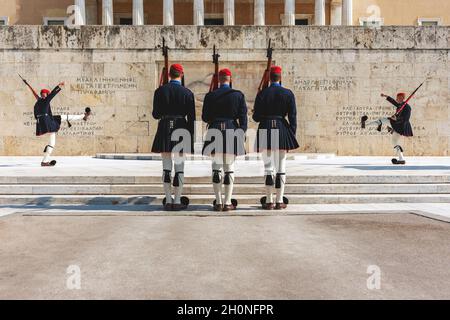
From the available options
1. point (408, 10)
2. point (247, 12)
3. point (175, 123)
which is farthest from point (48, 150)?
point (408, 10)

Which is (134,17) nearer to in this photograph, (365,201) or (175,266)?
(365,201)

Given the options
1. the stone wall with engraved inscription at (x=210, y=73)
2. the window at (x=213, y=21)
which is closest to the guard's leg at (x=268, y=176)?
the stone wall with engraved inscription at (x=210, y=73)

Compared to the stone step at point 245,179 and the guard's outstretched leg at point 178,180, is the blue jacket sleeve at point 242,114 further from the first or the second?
the stone step at point 245,179

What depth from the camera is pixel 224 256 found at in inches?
168

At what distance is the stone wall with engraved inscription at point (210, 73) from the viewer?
51.2 ft

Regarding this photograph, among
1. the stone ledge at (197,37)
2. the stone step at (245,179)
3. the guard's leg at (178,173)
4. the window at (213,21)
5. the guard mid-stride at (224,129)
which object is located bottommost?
the stone step at (245,179)

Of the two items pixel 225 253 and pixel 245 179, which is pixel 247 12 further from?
pixel 225 253

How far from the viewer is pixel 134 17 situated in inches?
1310

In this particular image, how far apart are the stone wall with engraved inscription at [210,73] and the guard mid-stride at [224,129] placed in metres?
8.80

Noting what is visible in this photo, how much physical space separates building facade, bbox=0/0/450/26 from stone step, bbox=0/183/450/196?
91.3 feet

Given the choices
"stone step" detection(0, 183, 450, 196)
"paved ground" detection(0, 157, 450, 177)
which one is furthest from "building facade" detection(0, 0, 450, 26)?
"stone step" detection(0, 183, 450, 196)

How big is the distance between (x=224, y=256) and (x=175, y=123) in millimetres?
3065

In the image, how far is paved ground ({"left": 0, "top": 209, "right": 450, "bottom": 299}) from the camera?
3283 millimetres

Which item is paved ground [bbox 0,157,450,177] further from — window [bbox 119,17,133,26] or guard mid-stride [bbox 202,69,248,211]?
window [bbox 119,17,133,26]
